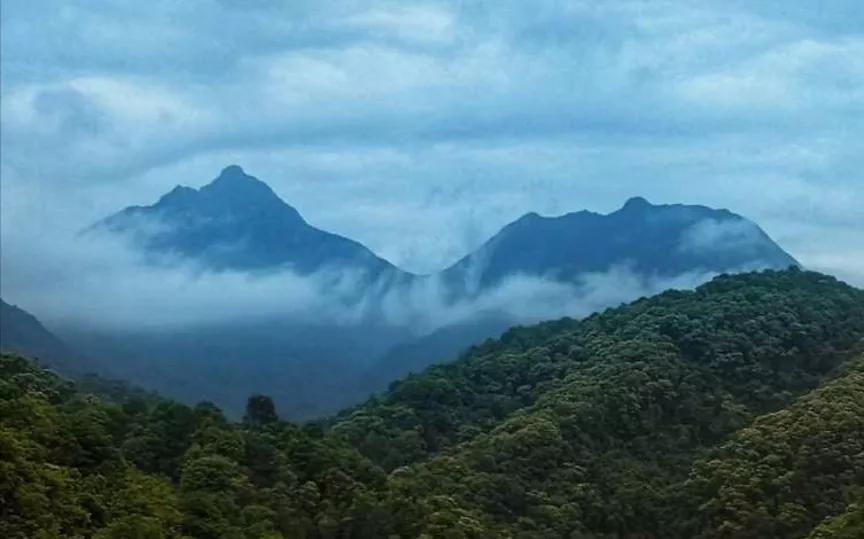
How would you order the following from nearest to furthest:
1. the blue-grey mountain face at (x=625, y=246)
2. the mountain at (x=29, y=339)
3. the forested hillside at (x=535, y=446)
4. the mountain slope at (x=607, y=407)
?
the forested hillside at (x=535, y=446)
the mountain slope at (x=607, y=407)
the mountain at (x=29, y=339)
the blue-grey mountain face at (x=625, y=246)

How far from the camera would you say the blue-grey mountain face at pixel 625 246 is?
456 feet

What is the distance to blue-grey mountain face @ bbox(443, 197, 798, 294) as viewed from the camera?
139 meters

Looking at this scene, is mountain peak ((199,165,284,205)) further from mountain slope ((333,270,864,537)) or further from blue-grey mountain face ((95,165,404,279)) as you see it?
mountain slope ((333,270,864,537))

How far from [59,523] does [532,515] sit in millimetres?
22505

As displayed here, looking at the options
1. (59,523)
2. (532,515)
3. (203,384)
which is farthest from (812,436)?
(203,384)

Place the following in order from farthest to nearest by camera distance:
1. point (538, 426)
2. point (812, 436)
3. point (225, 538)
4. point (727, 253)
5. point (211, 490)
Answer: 1. point (727, 253)
2. point (538, 426)
3. point (812, 436)
4. point (211, 490)
5. point (225, 538)

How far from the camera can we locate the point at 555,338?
75.1m

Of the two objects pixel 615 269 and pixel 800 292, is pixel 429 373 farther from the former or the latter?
pixel 615 269

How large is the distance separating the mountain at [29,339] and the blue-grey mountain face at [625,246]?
5806 centimetres

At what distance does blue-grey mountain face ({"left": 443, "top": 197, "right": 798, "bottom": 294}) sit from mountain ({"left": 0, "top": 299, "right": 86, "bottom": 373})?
58062 millimetres

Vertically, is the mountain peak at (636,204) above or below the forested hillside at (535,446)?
above

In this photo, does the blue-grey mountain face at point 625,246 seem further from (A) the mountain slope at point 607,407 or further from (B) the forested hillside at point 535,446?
(B) the forested hillside at point 535,446

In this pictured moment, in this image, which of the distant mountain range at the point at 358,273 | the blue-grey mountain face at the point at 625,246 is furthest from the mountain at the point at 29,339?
the blue-grey mountain face at the point at 625,246

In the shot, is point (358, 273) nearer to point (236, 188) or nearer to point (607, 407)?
point (236, 188)
